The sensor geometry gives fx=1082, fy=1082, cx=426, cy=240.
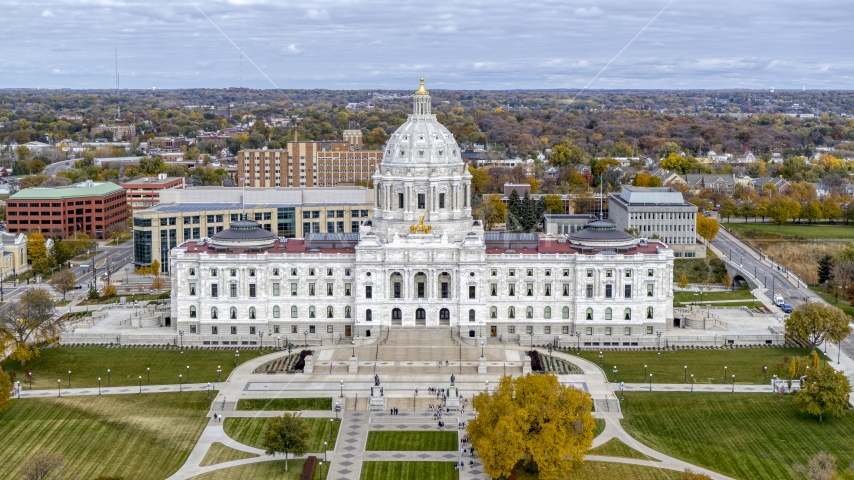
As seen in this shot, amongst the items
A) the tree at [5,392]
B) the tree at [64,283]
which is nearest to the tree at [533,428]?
the tree at [5,392]

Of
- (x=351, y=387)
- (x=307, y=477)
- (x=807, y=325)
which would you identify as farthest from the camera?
(x=807, y=325)

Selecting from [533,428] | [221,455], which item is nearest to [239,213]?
[221,455]

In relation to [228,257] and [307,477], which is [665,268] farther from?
[307,477]

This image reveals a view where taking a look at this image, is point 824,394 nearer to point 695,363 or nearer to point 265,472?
point 695,363

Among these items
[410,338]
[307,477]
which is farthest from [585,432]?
[410,338]

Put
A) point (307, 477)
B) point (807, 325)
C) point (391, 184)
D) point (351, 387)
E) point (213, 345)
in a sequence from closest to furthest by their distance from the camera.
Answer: point (307, 477) → point (351, 387) → point (807, 325) → point (213, 345) → point (391, 184)

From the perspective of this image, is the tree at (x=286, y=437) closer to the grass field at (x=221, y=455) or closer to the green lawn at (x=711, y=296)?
the grass field at (x=221, y=455)
